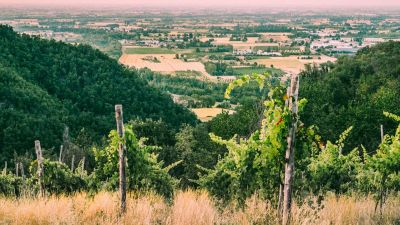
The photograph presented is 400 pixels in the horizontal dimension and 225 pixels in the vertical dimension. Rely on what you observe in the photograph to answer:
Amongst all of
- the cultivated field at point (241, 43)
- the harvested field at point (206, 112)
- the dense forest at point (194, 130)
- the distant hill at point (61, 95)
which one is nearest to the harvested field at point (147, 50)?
the cultivated field at point (241, 43)

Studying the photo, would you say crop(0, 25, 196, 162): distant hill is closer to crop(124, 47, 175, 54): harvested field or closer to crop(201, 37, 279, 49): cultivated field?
crop(124, 47, 175, 54): harvested field

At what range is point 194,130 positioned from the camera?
37.6m

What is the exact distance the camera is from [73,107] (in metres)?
59.7

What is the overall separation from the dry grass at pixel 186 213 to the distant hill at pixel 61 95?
34053 mm

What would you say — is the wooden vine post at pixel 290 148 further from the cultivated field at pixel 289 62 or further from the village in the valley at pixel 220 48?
the cultivated field at pixel 289 62

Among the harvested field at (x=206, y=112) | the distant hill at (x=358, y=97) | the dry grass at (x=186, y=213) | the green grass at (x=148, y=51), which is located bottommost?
the harvested field at (x=206, y=112)

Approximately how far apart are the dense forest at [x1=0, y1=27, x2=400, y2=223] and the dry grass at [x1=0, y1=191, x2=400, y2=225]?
1.59 feet

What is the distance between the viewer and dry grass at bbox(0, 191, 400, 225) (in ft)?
22.1

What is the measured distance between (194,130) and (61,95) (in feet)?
108

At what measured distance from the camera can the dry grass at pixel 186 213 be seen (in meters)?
6.73

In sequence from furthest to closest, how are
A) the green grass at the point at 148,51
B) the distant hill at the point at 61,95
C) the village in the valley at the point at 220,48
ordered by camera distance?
the green grass at the point at 148,51 → the village in the valley at the point at 220,48 → the distant hill at the point at 61,95

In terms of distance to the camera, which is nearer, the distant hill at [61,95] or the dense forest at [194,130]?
the dense forest at [194,130]

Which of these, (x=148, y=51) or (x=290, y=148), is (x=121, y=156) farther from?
(x=148, y=51)

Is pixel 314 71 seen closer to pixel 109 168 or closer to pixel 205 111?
pixel 205 111
